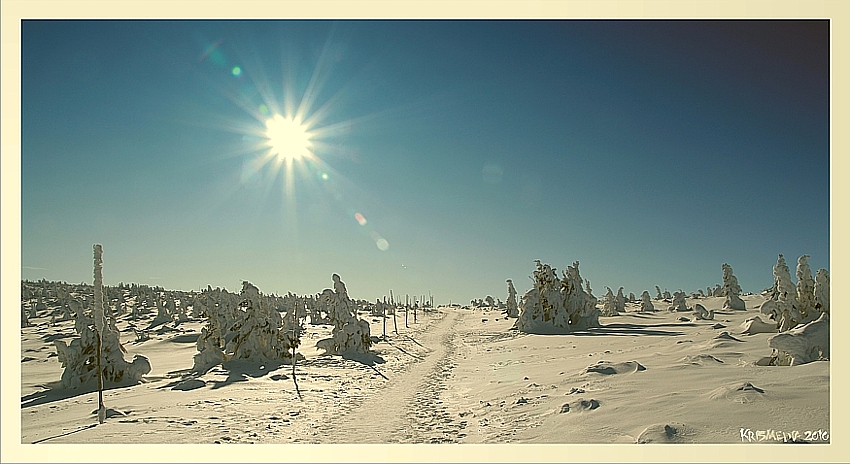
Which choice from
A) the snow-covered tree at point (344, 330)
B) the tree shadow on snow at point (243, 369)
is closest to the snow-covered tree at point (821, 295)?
the snow-covered tree at point (344, 330)

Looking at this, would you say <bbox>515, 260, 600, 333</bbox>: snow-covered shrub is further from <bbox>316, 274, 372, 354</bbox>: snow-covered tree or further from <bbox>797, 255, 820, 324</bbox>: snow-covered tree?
<bbox>797, 255, 820, 324</bbox>: snow-covered tree

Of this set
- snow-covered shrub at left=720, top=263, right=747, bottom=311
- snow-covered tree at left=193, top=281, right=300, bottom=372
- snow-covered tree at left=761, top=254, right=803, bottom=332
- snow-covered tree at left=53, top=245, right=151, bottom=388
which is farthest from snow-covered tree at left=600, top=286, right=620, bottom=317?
snow-covered tree at left=53, top=245, right=151, bottom=388

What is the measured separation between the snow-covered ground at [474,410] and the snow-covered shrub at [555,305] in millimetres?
12722

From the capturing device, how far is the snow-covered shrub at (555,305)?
1085 inches

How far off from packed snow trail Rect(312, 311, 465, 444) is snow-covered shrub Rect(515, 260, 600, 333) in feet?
51.2

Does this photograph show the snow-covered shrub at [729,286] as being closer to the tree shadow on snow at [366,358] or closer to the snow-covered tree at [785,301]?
the snow-covered tree at [785,301]

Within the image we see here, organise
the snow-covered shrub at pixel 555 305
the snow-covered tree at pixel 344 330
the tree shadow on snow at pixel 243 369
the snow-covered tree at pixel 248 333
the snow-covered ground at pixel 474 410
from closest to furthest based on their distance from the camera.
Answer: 1. the snow-covered ground at pixel 474 410
2. the tree shadow on snow at pixel 243 369
3. the snow-covered tree at pixel 248 333
4. the snow-covered tree at pixel 344 330
5. the snow-covered shrub at pixel 555 305

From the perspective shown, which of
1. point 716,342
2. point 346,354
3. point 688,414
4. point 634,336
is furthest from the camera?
point 634,336

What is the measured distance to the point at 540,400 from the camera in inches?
356

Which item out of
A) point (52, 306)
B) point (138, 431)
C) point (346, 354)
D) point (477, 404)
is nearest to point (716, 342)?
point (477, 404)

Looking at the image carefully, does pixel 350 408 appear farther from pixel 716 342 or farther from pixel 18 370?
pixel 716 342

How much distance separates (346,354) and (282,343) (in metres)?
2.72

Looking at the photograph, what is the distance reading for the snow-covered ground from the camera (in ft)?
21.9

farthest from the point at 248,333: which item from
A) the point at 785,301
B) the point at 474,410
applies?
the point at 785,301
